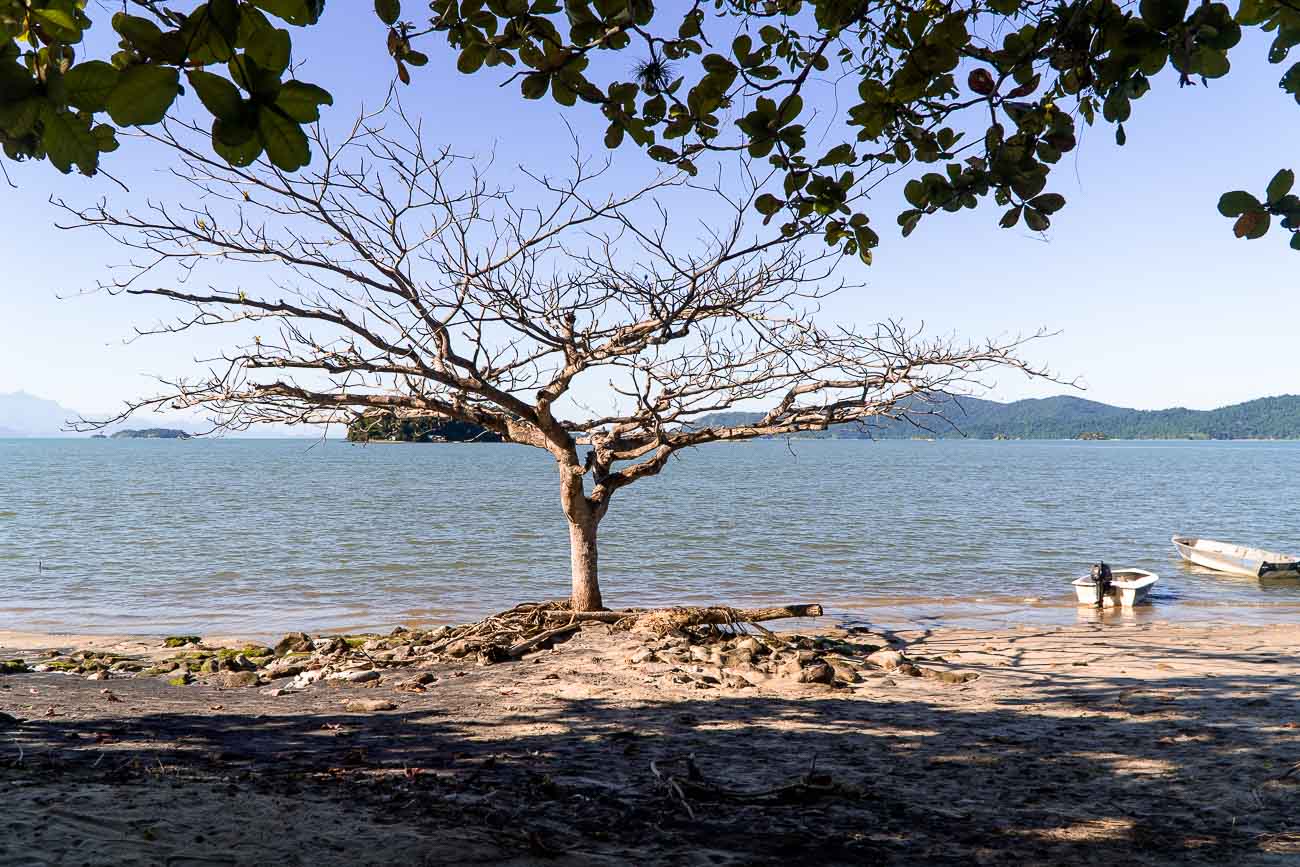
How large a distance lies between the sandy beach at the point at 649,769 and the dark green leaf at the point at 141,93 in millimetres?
3348

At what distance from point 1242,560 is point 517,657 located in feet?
70.7

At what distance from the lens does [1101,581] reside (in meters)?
19.2

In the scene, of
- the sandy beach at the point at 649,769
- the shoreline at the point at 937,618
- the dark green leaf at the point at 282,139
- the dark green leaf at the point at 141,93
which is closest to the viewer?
the dark green leaf at the point at 141,93

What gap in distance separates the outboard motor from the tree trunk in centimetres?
1215

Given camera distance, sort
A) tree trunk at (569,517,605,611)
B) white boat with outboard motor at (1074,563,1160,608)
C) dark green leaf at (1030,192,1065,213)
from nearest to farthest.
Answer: dark green leaf at (1030,192,1065,213) < tree trunk at (569,517,605,611) < white boat with outboard motor at (1074,563,1160,608)

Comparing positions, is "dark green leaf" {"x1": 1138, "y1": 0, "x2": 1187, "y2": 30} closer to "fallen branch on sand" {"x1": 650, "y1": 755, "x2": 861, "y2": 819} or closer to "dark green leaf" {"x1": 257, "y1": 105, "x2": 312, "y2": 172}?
"dark green leaf" {"x1": 257, "y1": 105, "x2": 312, "y2": 172}

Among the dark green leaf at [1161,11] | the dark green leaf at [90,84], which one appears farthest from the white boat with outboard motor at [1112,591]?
the dark green leaf at [90,84]

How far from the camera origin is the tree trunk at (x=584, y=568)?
12.1 meters

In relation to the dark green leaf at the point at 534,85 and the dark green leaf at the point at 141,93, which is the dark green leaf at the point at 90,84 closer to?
the dark green leaf at the point at 141,93

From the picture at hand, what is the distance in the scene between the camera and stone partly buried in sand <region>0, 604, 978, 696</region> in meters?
9.70

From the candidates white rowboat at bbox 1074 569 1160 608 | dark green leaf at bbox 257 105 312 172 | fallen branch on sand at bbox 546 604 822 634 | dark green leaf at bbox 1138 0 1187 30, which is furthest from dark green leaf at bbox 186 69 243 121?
white rowboat at bbox 1074 569 1160 608

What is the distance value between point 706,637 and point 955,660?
126 inches

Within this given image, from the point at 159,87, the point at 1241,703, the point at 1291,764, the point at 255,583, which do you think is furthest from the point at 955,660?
the point at 255,583

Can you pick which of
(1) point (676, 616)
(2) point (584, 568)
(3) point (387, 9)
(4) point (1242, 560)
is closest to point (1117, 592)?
(4) point (1242, 560)
